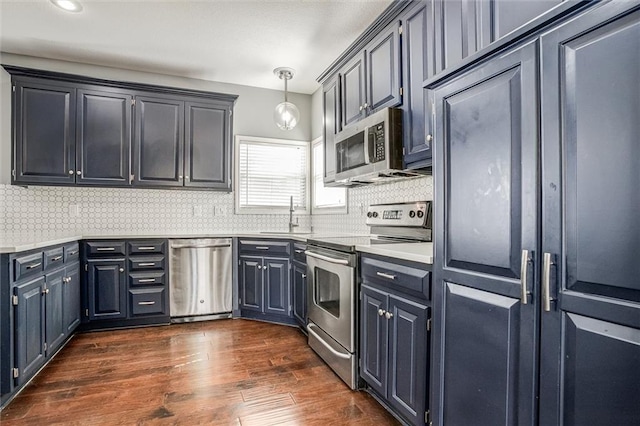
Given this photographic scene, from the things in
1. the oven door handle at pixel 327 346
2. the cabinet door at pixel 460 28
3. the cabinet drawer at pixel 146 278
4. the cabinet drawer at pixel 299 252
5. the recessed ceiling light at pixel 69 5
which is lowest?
the oven door handle at pixel 327 346

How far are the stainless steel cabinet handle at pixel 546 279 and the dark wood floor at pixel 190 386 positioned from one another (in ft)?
3.93

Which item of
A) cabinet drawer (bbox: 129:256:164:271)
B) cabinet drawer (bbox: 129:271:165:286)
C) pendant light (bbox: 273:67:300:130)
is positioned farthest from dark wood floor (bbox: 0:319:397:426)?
pendant light (bbox: 273:67:300:130)

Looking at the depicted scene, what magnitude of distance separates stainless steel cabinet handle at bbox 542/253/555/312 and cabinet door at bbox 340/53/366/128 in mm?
1908

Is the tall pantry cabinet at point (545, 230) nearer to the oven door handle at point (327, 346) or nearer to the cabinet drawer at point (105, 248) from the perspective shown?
the oven door handle at point (327, 346)

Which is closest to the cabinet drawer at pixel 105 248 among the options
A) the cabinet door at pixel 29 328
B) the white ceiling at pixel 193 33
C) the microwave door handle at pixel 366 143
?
the cabinet door at pixel 29 328

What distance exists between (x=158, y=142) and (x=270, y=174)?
130 cm

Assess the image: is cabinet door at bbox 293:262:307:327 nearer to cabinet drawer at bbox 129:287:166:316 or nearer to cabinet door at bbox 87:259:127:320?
cabinet drawer at bbox 129:287:166:316

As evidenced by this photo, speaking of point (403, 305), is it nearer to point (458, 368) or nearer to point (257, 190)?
point (458, 368)

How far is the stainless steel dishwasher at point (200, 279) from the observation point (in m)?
3.46

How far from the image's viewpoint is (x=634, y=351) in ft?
2.74

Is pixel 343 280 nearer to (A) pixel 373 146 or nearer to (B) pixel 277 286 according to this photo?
(A) pixel 373 146

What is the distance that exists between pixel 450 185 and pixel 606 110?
57 cm

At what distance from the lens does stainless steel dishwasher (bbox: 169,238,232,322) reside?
3461mm

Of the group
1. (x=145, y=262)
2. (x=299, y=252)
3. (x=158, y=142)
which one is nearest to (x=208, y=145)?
(x=158, y=142)
